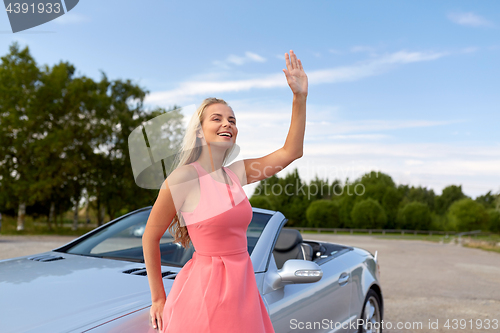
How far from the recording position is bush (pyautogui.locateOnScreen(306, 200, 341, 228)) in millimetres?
62344

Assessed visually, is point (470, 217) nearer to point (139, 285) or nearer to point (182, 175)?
point (139, 285)

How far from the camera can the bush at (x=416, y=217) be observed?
60188 mm

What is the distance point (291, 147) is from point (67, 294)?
4.43 ft

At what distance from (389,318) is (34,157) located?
91.1 ft

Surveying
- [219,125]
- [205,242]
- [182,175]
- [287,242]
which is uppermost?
[219,125]

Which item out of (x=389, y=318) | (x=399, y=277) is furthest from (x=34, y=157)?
(x=389, y=318)

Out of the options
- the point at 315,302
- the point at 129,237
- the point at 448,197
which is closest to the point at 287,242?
the point at 315,302

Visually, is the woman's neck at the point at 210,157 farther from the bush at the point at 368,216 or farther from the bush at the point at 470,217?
the bush at the point at 368,216

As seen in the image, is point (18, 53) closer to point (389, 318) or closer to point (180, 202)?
point (389, 318)

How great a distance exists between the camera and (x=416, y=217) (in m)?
60.7

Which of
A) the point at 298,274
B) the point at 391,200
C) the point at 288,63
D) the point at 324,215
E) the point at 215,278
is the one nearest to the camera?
the point at 215,278

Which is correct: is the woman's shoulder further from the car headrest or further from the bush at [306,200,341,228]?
the bush at [306,200,341,228]

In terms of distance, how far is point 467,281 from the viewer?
10789mm

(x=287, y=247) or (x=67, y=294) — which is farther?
(x=287, y=247)
